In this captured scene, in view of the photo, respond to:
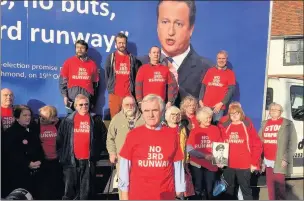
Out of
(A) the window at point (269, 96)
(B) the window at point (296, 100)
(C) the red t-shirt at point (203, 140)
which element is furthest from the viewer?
(B) the window at point (296, 100)

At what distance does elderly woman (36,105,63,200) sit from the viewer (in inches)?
239

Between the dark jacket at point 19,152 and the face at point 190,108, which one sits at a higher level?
the face at point 190,108

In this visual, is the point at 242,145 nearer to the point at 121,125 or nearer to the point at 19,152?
the point at 121,125

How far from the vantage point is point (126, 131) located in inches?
235

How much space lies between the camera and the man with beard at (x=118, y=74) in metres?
6.25

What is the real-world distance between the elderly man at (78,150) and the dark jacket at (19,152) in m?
0.32

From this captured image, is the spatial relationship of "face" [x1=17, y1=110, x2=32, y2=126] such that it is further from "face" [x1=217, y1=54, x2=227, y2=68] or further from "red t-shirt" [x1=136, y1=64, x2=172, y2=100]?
"face" [x1=217, y1=54, x2=227, y2=68]

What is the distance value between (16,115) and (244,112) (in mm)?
3065

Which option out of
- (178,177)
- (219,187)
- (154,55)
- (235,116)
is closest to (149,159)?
(178,177)

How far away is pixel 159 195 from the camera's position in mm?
4465

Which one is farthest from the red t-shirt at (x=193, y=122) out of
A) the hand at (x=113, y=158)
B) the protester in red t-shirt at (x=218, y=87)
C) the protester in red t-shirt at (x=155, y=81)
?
the hand at (x=113, y=158)

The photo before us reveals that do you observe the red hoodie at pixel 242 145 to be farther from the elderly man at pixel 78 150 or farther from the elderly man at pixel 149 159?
the elderly man at pixel 149 159

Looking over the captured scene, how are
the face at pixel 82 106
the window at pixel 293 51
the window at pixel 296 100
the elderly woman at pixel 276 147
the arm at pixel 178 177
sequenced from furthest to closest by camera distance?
the window at pixel 293 51
the window at pixel 296 100
the elderly woman at pixel 276 147
the face at pixel 82 106
the arm at pixel 178 177

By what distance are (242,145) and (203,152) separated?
0.59m
